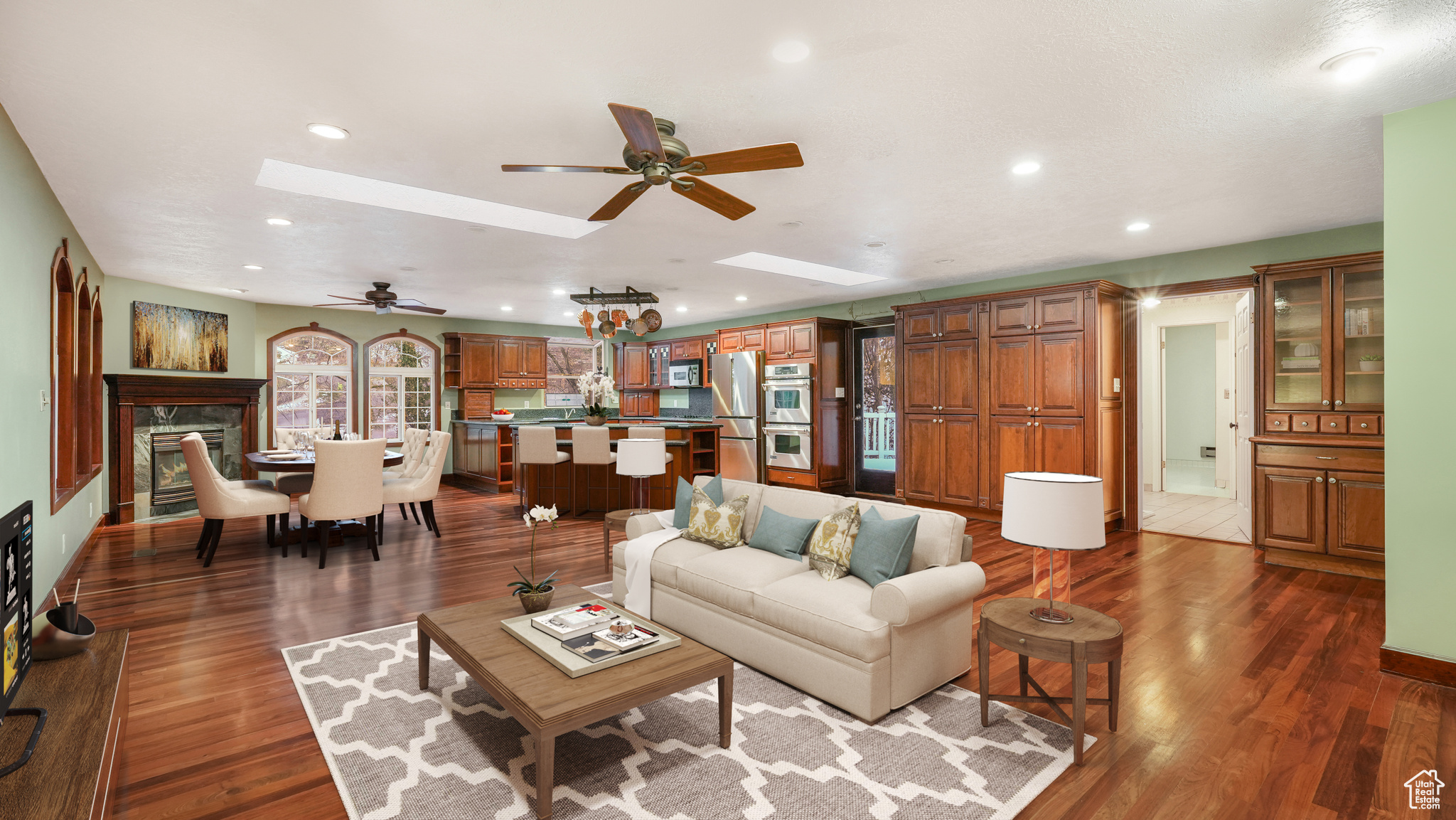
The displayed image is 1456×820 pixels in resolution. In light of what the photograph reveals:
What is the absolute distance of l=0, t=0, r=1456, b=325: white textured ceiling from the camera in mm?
2172

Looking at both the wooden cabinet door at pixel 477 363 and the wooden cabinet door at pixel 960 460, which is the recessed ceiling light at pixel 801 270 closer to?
the wooden cabinet door at pixel 960 460

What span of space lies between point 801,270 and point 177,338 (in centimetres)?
686

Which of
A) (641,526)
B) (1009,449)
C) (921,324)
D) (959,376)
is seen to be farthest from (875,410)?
(641,526)

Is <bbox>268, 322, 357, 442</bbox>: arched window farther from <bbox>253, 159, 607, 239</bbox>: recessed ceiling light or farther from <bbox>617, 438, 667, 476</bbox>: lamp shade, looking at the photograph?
<bbox>617, 438, 667, 476</bbox>: lamp shade

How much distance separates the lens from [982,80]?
8.47ft

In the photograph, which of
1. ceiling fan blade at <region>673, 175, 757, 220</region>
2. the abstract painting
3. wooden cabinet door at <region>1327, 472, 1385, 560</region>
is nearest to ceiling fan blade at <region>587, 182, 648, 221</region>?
ceiling fan blade at <region>673, 175, 757, 220</region>

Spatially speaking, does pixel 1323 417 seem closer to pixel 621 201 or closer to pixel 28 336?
pixel 621 201

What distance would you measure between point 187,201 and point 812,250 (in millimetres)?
4280

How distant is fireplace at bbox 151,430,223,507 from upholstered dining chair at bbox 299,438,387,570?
315 centimetres

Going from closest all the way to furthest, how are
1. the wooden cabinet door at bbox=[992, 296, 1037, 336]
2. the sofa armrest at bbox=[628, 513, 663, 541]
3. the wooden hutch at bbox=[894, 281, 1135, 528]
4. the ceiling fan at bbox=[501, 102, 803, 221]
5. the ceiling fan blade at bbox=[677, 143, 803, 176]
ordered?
the ceiling fan at bbox=[501, 102, 803, 221] → the ceiling fan blade at bbox=[677, 143, 803, 176] → the sofa armrest at bbox=[628, 513, 663, 541] → the wooden hutch at bbox=[894, 281, 1135, 528] → the wooden cabinet door at bbox=[992, 296, 1037, 336]

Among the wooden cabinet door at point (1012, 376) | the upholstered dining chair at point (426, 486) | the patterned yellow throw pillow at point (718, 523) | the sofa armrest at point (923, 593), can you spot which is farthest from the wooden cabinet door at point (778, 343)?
the sofa armrest at point (923, 593)

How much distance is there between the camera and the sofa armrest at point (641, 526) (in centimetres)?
392

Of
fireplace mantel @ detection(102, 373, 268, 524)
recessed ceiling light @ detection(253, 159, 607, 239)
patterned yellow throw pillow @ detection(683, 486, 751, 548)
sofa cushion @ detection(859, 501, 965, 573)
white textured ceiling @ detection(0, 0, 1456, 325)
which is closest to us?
white textured ceiling @ detection(0, 0, 1456, 325)

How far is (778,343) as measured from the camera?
8531mm
